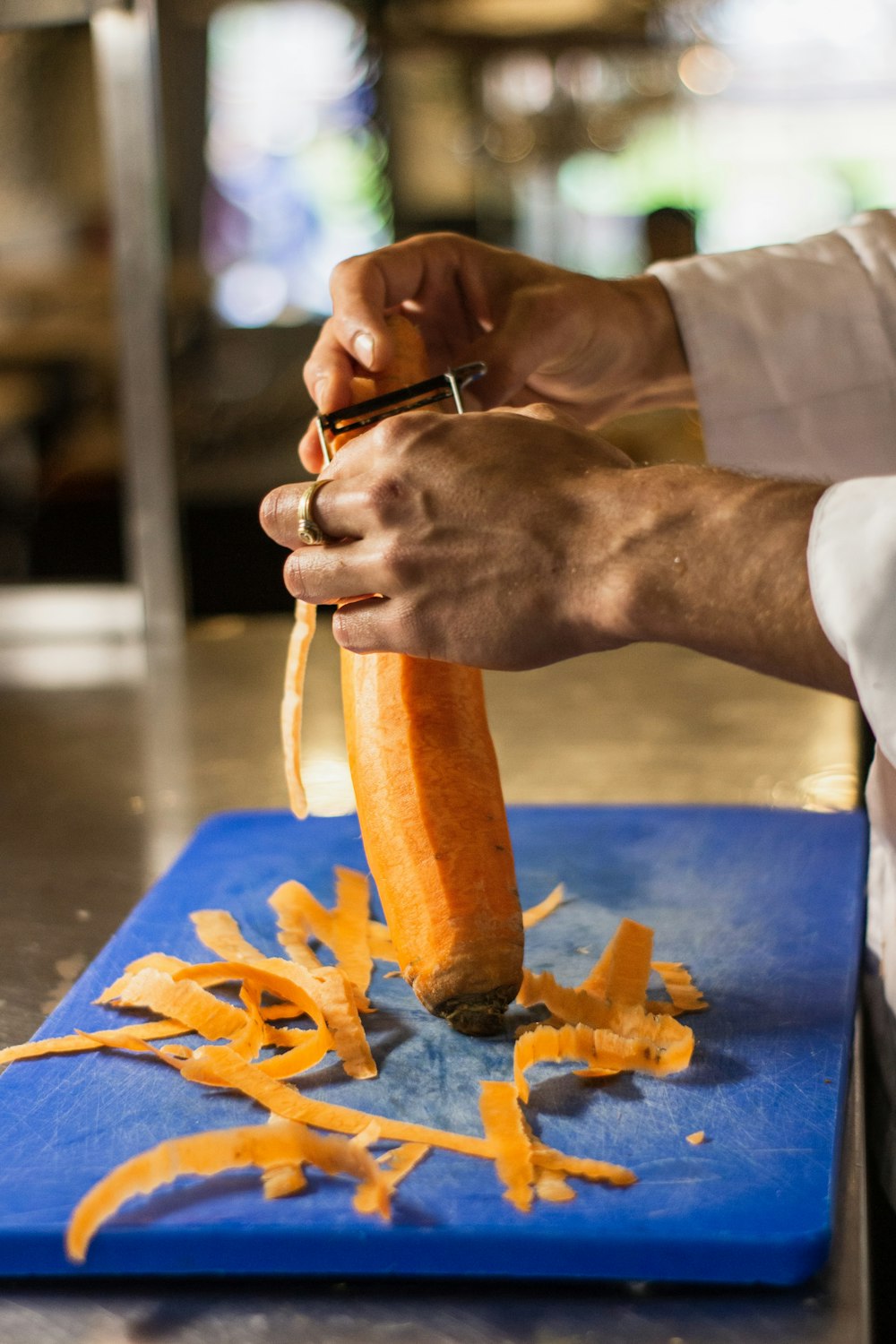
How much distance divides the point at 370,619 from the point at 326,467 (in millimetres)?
90

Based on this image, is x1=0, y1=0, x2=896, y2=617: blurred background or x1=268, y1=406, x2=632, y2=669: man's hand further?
x1=0, y1=0, x2=896, y2=617: blurred background

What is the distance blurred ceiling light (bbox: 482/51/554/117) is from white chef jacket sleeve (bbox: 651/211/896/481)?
11.3 feet

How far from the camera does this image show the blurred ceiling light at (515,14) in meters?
4.28

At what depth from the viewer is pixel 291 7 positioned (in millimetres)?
4156

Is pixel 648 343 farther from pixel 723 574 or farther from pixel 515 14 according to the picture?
pixel 515 14

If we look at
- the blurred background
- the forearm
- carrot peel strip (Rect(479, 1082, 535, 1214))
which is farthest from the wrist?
the blurred background

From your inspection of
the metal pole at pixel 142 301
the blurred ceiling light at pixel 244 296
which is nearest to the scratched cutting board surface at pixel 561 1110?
the metal pole at pixel 142 301

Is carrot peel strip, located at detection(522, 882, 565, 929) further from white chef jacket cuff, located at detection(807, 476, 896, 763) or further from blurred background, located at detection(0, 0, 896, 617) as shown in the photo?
blurred background, located at detection(0, 0, 896, 617)

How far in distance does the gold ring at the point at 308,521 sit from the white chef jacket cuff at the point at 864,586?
27cm

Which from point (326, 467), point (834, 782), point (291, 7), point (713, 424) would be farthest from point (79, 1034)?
point (291, 7)

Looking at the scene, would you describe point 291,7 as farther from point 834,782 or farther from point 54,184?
point 834,782

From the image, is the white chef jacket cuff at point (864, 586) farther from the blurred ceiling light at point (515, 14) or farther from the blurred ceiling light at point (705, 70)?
the blurred ceiling light at point (705, 70)

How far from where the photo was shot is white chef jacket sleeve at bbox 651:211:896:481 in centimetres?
121

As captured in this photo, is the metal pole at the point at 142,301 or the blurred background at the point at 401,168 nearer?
the metal pole at the point at 142,301
